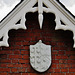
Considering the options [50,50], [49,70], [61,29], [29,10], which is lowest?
[49,70]

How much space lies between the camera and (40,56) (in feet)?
18.6

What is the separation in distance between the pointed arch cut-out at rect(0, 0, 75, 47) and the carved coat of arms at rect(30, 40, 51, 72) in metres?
0.59

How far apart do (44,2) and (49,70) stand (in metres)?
1.55

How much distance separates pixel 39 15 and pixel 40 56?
0.94 metres

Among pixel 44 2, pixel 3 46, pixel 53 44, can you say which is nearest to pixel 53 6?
pixel 44 2

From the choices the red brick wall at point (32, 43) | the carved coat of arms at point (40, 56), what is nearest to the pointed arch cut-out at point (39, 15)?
the red brick wall at point (32, 43)

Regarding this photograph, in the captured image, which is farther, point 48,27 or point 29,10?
point 48,27

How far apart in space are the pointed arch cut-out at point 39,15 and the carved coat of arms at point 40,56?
586 mm

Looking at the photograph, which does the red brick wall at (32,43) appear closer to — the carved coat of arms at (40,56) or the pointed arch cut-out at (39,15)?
the carved coat of arms at (40,56)

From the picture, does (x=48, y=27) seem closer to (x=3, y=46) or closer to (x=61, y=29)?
(x=61, y=29)

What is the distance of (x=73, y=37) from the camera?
5488 millimetres

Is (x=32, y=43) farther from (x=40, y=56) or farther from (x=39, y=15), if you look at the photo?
(x=39, y=15)

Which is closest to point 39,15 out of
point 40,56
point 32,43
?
point 32,43

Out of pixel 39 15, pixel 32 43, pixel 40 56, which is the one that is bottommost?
pixel 40 56
